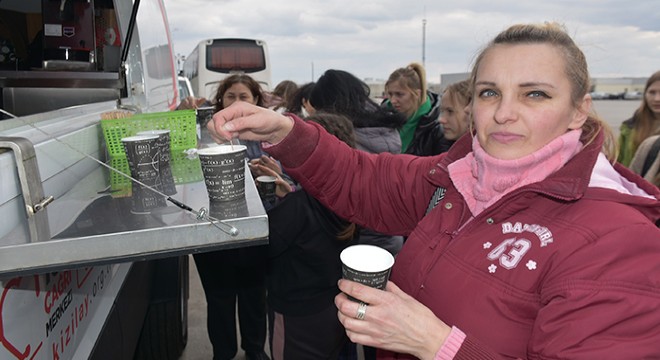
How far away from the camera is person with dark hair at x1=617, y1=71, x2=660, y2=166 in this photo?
3.76 meters

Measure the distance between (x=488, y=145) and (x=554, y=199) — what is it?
10.2 inches

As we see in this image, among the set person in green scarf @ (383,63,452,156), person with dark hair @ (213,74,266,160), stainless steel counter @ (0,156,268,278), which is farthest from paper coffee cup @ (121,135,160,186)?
person in green scarf @ (383,63,452,156)

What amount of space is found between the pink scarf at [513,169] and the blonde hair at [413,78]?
306cm

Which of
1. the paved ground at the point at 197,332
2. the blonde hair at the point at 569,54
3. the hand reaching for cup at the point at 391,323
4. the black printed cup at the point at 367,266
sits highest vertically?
the blonde hair at the point at 569,54

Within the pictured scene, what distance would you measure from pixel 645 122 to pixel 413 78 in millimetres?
1978

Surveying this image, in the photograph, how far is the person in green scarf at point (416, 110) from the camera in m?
4.11

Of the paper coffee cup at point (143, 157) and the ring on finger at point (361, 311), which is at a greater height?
the paper coffee cup at point (143, 157)

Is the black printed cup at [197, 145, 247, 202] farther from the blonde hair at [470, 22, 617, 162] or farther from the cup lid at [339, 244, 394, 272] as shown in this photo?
the blonde hair at [470, 22, 617, 162]

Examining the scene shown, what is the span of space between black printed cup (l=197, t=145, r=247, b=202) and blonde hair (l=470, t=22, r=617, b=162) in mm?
827

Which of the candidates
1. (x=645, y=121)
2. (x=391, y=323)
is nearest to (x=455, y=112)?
(x=645, y=121)

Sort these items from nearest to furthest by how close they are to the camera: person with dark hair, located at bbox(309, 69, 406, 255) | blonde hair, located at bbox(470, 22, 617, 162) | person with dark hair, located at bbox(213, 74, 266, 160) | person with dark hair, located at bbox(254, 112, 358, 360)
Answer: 1. blonde hair, located at bbox(470, 22, 617, 162)
2. person with dark hair, located at bbox(254, 112, 358, 360)
3. person with dark hair, located at bbox(309, 69, 406, 255)
4. person with dark hair, located at bbox(213, 74, 266, 160)

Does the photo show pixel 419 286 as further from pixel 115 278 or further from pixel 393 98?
pixel 393 98

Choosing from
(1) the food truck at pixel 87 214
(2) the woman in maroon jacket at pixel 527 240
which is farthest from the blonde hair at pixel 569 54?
(1) the food truck at pixel 87 214

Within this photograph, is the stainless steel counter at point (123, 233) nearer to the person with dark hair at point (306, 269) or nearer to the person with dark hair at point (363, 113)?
the person with dark hair at point (306, 269)
